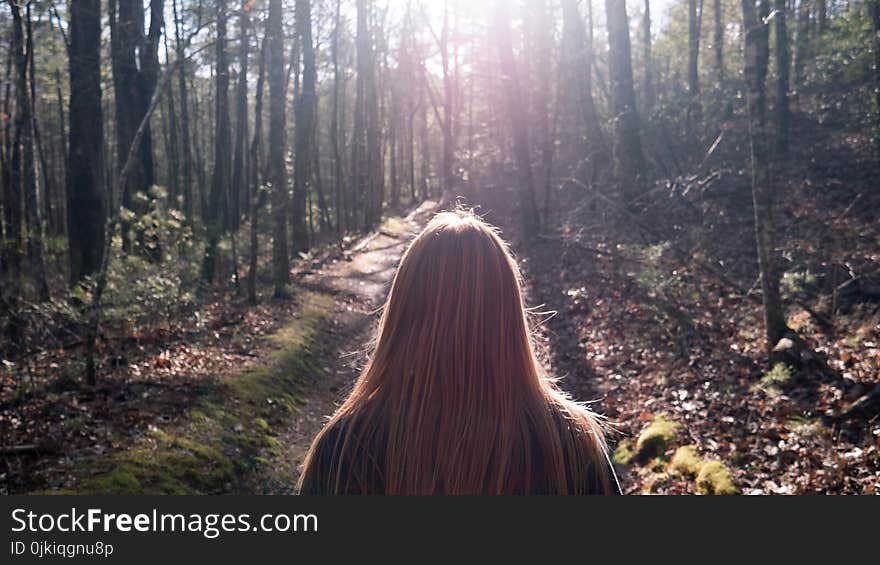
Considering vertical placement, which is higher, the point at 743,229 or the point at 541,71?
the point at 541,71

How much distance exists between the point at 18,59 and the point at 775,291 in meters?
13.4

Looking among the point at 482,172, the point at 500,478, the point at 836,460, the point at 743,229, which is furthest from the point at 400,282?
the point at 482,172

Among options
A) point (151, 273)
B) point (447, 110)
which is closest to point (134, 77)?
point (151, 273)

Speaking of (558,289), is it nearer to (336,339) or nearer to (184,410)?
(336,339)

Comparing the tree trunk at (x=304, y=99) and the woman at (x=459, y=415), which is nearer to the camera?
the woman at (x=459, y=415)

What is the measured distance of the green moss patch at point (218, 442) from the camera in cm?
664

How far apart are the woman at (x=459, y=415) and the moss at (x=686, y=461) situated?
17.5ft

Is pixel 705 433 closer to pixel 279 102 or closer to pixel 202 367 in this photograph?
pixel 202 367

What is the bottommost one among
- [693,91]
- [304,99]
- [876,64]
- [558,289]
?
[558,289]

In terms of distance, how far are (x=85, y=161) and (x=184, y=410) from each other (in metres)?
6.94

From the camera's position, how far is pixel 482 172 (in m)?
42.0

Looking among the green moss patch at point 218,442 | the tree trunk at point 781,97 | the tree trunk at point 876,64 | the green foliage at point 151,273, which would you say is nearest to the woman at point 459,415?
the green moss patch at point 218,442

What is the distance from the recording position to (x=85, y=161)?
13.2 metres

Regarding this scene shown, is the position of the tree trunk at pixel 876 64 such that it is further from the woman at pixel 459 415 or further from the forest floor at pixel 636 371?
the woman at pixel 459 415
